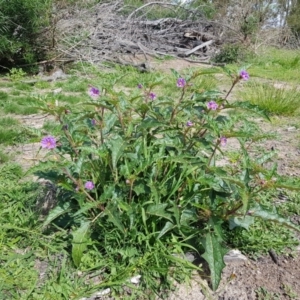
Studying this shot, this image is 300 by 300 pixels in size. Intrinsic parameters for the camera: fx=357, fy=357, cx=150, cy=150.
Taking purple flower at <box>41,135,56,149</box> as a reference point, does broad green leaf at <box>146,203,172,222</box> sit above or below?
below

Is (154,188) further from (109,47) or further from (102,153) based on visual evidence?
(109,47)

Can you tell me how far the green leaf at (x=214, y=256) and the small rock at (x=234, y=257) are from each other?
206 mm

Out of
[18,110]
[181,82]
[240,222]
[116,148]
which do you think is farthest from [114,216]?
[18,110]

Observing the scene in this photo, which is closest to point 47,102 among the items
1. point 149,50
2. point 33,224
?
point 33,224

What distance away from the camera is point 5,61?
755 centimetres

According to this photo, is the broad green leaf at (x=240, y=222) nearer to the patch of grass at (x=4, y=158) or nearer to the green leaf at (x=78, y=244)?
the green leaf at (x=78, y=244)

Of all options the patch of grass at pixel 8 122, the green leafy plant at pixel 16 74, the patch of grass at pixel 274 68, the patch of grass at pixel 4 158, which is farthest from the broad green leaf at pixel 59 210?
the patch of grass at pixel 274 68

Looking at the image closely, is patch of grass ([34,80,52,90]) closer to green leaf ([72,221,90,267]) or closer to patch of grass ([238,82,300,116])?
patch of grass ([238,82,300,116])

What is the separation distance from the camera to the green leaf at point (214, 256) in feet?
5.42

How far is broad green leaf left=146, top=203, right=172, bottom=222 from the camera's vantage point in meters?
1.76

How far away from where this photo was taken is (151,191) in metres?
1.81

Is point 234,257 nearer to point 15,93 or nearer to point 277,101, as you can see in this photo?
point 277,101

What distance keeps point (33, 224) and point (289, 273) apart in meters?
1.46

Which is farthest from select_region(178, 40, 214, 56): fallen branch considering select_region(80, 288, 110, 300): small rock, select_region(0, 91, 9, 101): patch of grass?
select_region(80, 288, 110, 300): small rock
